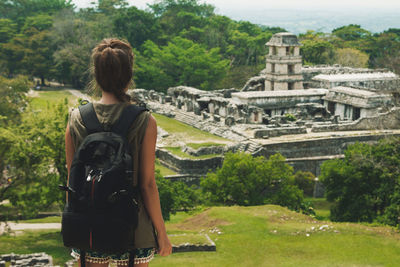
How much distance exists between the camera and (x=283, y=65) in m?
46.9

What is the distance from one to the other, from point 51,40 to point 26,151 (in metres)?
46.7

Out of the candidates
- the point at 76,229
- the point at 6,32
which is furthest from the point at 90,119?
the point at 6,32

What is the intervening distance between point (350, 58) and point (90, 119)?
66.2 m

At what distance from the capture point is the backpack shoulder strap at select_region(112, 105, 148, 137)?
14.6 ft

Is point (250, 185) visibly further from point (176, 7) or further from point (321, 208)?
point (176, 7)

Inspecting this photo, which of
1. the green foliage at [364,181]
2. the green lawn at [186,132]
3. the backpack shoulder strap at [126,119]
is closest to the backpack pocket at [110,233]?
the backpack shoulder strap at [126,119]

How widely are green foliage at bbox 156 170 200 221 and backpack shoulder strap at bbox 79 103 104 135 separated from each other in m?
18.5

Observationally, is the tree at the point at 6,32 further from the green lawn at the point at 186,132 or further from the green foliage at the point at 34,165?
the green foliage at the point at 34,165

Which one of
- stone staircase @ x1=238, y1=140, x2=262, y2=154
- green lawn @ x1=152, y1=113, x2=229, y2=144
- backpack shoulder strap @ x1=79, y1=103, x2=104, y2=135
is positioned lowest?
stone staircase @ x1=238, y1=140, x2=262, y2=154

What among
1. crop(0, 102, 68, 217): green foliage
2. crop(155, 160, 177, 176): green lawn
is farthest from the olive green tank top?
crop(155, 160, 177, 176): green lawn

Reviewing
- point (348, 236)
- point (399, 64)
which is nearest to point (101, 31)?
point (399, 64)

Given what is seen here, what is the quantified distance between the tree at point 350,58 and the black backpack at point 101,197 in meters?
64.7

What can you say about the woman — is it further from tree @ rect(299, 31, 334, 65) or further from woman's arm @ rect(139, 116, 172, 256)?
tree @ rect(299, 31, 334, 65)

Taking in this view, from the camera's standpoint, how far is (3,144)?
2047 cm
